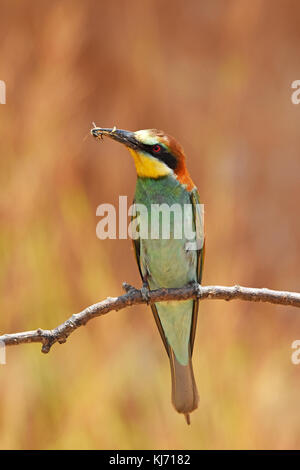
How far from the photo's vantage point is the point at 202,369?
3355mm

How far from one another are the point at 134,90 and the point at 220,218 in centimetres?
87

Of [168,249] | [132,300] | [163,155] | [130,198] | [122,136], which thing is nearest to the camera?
[132,300]

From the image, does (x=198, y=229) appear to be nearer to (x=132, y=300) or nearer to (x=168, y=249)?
(x=168, y=249)

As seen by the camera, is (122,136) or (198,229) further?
(198,229)

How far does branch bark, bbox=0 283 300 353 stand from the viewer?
147 cm

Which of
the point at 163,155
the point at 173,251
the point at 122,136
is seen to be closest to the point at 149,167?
the point at 163,155

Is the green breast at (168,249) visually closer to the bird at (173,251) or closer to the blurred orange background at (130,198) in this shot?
the bird at (173,251)

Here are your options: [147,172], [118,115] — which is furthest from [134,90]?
[147,172]

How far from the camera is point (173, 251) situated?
6.82ft

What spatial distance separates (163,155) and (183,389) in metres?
0.69

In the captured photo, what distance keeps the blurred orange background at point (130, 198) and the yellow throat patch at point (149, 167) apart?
1.29m

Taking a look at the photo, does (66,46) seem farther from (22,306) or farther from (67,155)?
(22,306)

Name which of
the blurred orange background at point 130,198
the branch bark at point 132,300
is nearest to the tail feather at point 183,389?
the branch bark at point 132,300

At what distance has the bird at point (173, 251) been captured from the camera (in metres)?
1.99
